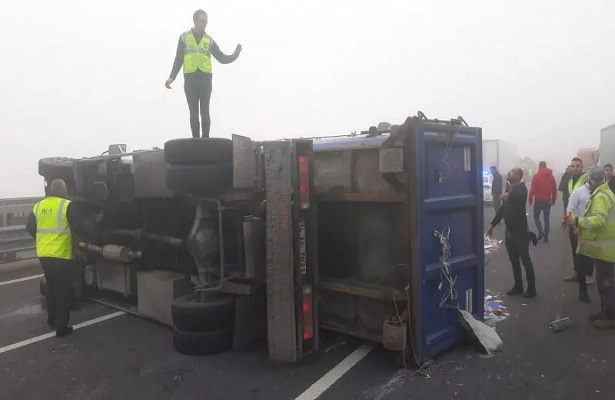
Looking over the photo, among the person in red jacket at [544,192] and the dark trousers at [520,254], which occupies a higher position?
the person in red jacket at [544,192]

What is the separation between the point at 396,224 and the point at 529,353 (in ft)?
5.80

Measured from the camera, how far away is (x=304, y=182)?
4.51 meters

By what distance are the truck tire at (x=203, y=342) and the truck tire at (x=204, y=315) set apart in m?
0.05

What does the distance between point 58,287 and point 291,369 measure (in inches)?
116

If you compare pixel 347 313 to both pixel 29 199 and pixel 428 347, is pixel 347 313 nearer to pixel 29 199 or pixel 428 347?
pixel 428 347

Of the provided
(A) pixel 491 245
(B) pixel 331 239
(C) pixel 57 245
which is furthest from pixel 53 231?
(A) pixel 491 245

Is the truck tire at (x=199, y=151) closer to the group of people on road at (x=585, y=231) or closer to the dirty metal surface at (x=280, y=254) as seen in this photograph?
the dirty metal surface at (x=280, y=254)

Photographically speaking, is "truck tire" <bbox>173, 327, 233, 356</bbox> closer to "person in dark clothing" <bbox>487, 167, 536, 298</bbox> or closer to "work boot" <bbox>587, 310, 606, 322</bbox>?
"person in dark clothing" <bbox>487, 167, 536, 298</bbox>

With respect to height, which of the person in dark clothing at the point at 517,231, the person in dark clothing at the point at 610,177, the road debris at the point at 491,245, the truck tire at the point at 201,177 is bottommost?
the road debris at the point at 491,245

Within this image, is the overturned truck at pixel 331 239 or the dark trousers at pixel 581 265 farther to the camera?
the dark trousers at pixel 581 265

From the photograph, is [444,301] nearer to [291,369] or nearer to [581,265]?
[291,369]

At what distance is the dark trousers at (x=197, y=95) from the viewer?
6.33m

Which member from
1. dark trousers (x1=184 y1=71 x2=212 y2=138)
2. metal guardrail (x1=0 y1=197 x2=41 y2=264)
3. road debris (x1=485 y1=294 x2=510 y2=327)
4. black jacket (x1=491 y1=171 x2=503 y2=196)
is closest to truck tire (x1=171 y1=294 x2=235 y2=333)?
dark trousers (x1=184 y1=71 x2=212 y2=138)

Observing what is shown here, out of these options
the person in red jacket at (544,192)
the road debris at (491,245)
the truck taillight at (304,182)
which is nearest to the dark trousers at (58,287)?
the truck taillight at (304,182)
